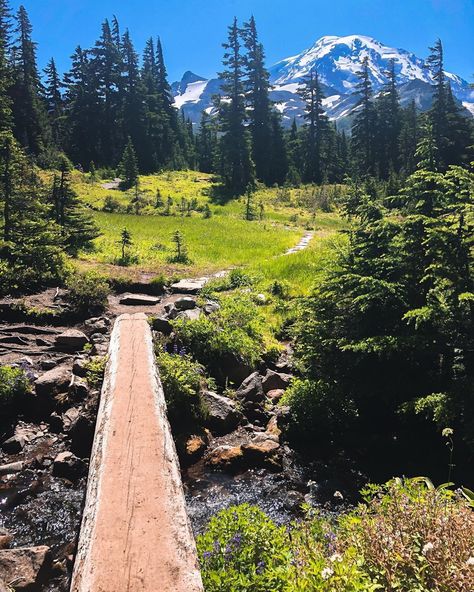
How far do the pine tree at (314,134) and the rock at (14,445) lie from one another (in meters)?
55.2

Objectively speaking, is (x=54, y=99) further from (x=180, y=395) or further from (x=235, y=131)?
(x=180, y=395)

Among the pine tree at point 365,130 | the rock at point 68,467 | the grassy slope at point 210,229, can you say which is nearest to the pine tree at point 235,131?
the grassy slope at point 210,229

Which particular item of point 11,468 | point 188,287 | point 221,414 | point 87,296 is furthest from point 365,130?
point 11,468

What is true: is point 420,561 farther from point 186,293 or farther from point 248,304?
point 186,293

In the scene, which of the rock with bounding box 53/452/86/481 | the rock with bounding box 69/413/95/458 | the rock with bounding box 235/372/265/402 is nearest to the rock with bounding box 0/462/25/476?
the rock with bounding box 53/452/86/481

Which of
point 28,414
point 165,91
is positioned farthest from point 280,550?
point 165,91

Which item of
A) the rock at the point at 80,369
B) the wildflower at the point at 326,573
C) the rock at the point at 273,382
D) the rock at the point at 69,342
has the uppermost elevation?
the wildflower at the point at 326,573

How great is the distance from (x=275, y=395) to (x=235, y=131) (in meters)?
46.3

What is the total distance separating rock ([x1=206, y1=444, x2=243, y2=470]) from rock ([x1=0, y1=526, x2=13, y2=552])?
291 cm

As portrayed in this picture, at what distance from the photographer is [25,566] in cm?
473

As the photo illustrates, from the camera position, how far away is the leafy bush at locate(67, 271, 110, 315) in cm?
1262

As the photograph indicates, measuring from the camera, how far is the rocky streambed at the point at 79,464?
545 centimetres

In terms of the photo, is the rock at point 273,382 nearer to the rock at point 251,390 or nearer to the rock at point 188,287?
the rock at point 251,390

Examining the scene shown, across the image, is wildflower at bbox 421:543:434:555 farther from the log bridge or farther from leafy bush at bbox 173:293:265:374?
leafy bush at bbox 173:293:265:374
